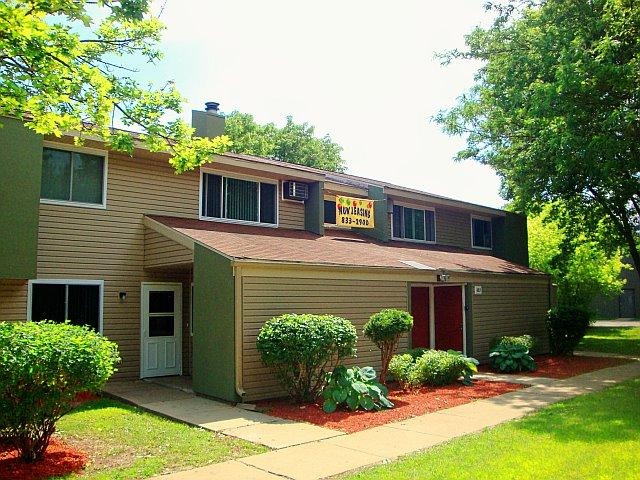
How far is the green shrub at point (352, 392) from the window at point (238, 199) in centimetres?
598

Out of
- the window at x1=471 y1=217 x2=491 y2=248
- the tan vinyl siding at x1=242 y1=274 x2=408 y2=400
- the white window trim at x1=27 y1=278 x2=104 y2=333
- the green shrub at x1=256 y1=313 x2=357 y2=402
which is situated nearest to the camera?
the green shrub at x1=256 y1=313 x2=357 y2=402

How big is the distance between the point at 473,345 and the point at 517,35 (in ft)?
31.5

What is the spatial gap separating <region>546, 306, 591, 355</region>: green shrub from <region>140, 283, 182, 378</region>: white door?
39.3ft

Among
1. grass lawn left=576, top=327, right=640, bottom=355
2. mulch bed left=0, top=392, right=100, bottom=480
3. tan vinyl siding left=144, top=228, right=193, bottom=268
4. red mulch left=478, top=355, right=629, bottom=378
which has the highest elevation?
tan vinyl siding left=144, top=228, right=193, bottom=268

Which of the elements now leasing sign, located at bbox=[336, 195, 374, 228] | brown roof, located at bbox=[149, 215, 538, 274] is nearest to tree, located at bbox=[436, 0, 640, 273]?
brown roof, located at bbox=[149, 215, 538, 274]

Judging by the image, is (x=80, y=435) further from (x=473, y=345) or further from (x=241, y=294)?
(x=473, y=345)

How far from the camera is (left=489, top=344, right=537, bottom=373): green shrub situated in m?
15.2

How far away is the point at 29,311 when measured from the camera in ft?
37.4

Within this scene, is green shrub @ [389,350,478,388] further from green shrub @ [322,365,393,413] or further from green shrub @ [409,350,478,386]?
green shrub @ [322,365,393,413]

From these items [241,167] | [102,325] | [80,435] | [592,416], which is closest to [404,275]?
[241,167]

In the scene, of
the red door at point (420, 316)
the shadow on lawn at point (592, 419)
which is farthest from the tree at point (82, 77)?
the red door at point (420, 316)

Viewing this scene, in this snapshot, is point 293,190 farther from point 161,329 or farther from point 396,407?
point 396,407

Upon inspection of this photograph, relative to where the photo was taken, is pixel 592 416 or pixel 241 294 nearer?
pixel 592 416

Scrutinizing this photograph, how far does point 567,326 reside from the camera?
60.3ft
